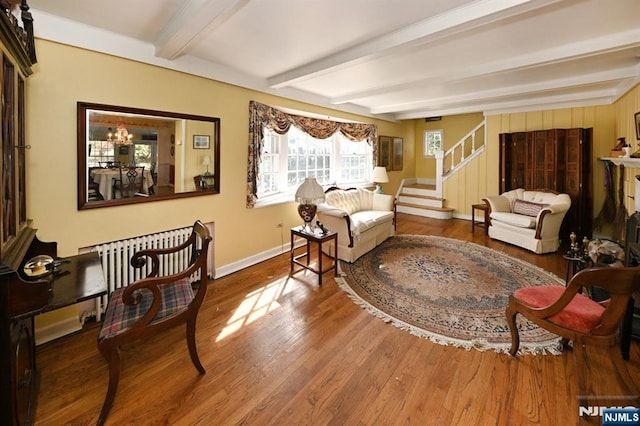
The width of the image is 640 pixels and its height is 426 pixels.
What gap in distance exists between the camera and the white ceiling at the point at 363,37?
2.12 meters

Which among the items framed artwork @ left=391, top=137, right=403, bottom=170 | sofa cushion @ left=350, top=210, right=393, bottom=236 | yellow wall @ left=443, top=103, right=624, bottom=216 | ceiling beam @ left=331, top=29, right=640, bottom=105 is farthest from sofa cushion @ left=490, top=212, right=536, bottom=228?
framed artwork @ left=391, top=137, right=403, bottom=170

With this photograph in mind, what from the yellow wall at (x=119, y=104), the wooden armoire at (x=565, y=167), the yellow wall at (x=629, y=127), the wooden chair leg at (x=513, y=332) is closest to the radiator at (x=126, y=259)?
the yellow wall at (x=119, y=104)

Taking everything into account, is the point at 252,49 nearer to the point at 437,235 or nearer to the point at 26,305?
the point at 26,305

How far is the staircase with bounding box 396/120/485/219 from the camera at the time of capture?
6.85 m

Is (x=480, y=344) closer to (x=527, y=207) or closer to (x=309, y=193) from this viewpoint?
(x=309, y=193)

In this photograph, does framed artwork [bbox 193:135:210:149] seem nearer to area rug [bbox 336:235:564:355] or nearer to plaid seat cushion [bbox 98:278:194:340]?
plaid seat cushion [bbox 98:278:194:340]

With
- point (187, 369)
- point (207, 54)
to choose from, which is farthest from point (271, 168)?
point (187, 369)

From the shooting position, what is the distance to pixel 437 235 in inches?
215

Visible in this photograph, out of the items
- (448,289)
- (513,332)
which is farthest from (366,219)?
(513,332)

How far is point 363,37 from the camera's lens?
263cm

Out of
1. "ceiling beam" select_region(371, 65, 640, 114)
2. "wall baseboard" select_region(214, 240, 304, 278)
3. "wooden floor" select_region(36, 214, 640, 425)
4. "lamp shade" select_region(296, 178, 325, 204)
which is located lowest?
"wooden floor" select_region(36, 214, 640, 425)

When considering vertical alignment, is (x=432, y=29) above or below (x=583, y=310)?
above

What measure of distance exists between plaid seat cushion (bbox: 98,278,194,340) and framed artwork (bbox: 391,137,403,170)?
21.1 ft

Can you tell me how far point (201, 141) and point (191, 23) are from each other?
137 centimetres
